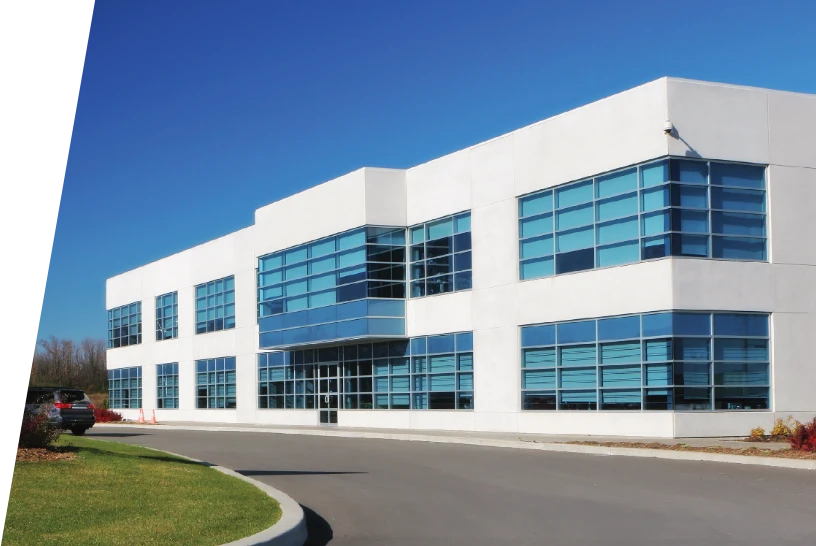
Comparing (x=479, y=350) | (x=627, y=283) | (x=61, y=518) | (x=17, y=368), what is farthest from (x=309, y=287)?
(x=17, y=368)

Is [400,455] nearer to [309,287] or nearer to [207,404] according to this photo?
[309,287]

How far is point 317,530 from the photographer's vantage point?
11547mm

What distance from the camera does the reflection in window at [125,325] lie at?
65875 mm

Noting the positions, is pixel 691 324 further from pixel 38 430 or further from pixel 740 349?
pixel 38 430

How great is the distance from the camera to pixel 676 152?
27219 millimetres

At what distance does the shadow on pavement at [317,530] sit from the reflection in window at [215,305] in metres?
41.1

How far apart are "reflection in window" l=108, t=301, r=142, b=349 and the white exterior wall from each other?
1133 inches

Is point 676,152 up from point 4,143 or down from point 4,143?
up

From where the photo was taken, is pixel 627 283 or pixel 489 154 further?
pixel 489 154

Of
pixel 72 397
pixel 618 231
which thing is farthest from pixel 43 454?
pixel 618 231

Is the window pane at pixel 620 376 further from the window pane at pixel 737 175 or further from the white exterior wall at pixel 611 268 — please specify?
the window pane at pixel 737 175

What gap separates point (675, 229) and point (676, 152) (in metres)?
2.12

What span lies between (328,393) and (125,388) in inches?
1162

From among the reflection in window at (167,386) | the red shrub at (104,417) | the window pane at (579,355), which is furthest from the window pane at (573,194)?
the reflection in window at (167,386)
